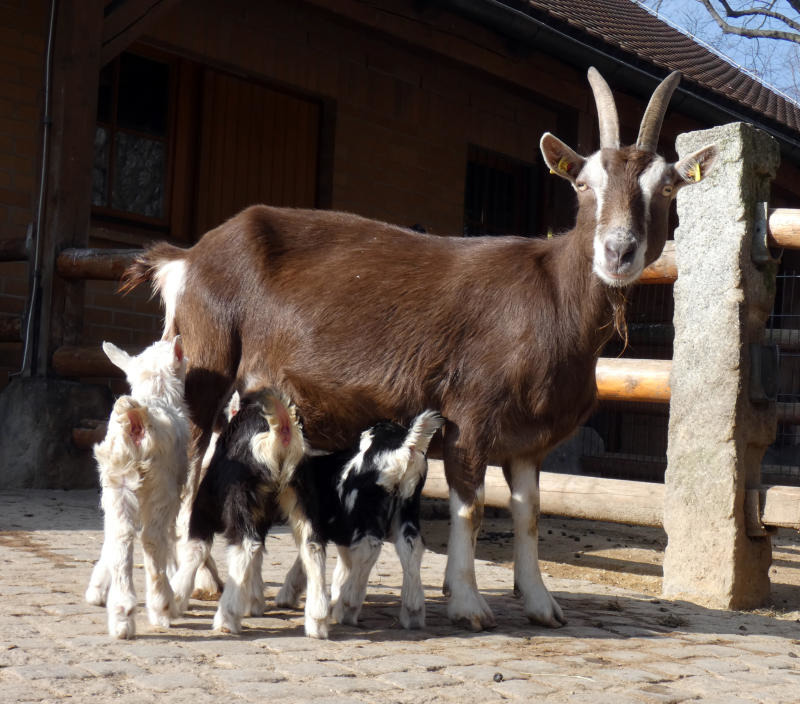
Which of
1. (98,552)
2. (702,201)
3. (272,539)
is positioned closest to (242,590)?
(98,552)

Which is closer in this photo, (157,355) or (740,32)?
(157,355)

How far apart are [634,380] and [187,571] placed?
3314 mm

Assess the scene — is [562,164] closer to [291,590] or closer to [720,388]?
[720,388]

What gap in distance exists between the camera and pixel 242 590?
13.6 feet

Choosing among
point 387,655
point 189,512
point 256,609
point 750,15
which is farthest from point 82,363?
point 750,15

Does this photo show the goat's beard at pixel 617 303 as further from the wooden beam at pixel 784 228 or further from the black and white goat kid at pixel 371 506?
the wooden beam at pixel 784 228

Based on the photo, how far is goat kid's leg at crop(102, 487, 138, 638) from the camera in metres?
3.90

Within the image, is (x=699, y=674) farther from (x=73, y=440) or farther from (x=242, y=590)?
(x=73, y=440)

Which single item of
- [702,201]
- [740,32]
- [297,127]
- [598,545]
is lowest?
[598,545]

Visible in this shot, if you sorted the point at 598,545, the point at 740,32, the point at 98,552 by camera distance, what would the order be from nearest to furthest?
the point at 98,552 < the point at 598,545 < the point at 740,32

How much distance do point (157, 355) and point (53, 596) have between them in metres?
1.07

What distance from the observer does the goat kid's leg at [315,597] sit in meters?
4.16

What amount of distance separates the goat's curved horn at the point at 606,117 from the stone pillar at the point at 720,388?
1.19 meters

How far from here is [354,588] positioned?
4508mm
